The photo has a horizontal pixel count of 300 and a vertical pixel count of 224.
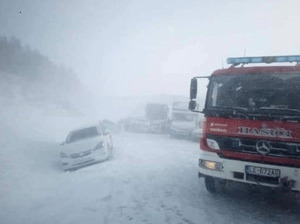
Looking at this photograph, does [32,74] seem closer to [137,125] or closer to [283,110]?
[137,125]

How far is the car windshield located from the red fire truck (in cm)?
730

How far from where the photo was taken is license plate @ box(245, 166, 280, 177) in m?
5.55

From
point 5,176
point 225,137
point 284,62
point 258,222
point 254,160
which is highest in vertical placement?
point 284,62

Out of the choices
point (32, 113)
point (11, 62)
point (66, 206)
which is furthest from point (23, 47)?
point (66, 206)

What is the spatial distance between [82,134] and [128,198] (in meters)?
6.44

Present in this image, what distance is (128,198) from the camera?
696 centimetres

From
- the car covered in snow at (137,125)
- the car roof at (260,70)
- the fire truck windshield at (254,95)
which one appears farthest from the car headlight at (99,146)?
the car covered in snow at (137,125)

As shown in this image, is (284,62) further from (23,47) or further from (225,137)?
(23,47)

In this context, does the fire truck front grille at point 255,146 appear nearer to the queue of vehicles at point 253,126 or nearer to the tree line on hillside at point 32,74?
the queue of vehicles at point 253,126

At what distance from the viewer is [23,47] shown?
43.5 meters

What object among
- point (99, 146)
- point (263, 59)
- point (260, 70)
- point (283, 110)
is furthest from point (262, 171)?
point (99, 146)

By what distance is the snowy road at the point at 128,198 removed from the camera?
587 centimetres

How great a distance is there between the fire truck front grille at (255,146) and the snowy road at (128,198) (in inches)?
54.4

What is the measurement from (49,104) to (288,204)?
1195 inches
